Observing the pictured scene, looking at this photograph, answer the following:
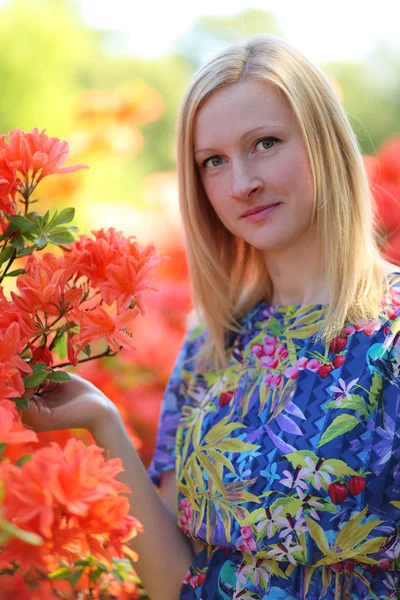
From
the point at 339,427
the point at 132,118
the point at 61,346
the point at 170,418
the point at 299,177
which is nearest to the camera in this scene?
the point at 61,346

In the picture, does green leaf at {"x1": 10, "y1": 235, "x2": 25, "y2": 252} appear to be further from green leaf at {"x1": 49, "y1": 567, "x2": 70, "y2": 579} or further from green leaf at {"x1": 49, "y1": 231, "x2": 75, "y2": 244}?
green leaf at {"x1": 49, "y1": 567, "x2": 70, "y2": 579}

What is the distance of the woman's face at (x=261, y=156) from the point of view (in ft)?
4.11

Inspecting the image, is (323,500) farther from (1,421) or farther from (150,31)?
(150,31)

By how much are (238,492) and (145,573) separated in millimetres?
→ 273

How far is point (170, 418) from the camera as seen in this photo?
5.08 ft

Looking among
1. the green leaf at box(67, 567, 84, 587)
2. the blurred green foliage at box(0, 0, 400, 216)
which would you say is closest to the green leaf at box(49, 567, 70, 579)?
the green leaf at box(67, 567, 84, 587)

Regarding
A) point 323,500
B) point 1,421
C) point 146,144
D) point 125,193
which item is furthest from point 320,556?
point 146,144

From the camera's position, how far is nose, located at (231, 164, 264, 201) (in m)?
1.26

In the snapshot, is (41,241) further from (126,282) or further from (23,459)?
(23,459)

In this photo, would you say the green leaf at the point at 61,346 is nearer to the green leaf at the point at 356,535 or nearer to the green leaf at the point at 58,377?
the green leaf at the point at 58,377

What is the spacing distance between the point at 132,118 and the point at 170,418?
8.57 feet

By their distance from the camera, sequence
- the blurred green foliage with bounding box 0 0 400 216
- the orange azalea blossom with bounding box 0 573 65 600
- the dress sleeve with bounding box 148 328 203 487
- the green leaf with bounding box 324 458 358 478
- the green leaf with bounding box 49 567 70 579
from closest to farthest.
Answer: the orange azalea blossom with bounding box 0 573 65 600 → the green leaf with bounding box 49 567 70 579 → the green leaf with bounding box 324 458 358 478 → the dress sleeve with bounding box 148 328 203 487 → the blurred green foliage with bounding box 0 0 400 216

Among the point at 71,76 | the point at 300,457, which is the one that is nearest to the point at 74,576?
the point at 300,457

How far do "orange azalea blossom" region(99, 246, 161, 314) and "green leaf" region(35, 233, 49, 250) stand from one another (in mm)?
90
